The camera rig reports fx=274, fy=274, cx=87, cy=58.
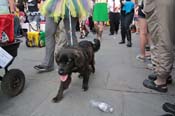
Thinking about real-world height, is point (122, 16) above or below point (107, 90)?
above

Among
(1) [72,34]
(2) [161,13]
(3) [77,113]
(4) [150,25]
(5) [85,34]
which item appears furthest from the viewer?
(5) [85,34]

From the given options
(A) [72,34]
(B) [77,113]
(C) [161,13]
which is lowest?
(B) [77,113]

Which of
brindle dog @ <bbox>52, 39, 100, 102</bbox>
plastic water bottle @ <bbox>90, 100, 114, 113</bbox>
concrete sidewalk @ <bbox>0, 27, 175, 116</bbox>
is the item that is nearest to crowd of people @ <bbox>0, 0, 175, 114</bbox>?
concrete sidewalk @ <bbox>0, 27, 175, 116</bbox>

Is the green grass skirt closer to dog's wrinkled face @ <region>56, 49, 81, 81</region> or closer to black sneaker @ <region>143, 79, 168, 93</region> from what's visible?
black sneaker @ <region>143, 79, 168, 93</region>

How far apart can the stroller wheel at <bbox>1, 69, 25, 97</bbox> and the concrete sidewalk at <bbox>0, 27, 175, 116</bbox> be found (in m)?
0.10

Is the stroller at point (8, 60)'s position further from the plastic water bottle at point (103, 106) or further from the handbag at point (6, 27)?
the plastic water bottle at point (103, 106)

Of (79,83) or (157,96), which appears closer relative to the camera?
(157,96)

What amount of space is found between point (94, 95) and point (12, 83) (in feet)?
4.05

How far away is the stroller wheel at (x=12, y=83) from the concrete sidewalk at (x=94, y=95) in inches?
4.1

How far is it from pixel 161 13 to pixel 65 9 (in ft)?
5.18

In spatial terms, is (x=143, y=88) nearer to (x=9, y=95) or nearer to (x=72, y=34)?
(x=72, y=34)

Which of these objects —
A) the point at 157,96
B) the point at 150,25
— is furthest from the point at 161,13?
the point at 157,96

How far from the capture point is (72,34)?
200 inches

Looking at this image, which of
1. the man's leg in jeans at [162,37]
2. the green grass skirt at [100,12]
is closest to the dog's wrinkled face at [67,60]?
the man's leg in jeans at [162,37]
